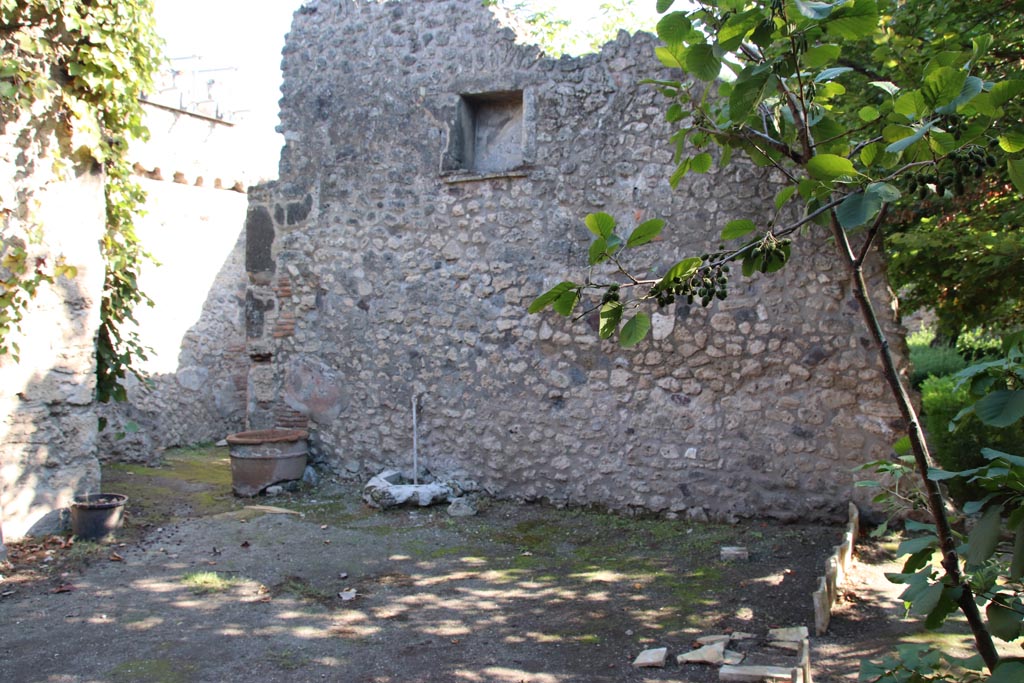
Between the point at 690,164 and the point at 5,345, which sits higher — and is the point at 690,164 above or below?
above

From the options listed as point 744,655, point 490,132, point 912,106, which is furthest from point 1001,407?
point 490,132

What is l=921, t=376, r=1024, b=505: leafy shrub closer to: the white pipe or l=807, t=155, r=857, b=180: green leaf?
the white pipe

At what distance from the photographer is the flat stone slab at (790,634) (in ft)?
13.1

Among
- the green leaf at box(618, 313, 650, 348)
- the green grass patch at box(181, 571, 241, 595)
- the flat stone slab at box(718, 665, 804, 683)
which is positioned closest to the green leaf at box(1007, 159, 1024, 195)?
the green leaf at box(618, 313, 650, 348)

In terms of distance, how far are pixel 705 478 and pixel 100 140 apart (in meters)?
4.89

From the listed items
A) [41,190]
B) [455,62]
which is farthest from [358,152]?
[41,190]

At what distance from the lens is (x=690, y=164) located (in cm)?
266

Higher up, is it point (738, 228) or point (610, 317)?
point (738, 228)

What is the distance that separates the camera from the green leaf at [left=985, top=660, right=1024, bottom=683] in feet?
5.80

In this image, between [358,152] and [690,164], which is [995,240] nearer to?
[690,164]

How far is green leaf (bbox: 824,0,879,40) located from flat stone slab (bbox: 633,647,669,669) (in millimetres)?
2849

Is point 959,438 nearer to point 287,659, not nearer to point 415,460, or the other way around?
point 415,460

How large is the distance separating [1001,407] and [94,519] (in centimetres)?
542

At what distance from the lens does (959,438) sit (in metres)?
7.48
